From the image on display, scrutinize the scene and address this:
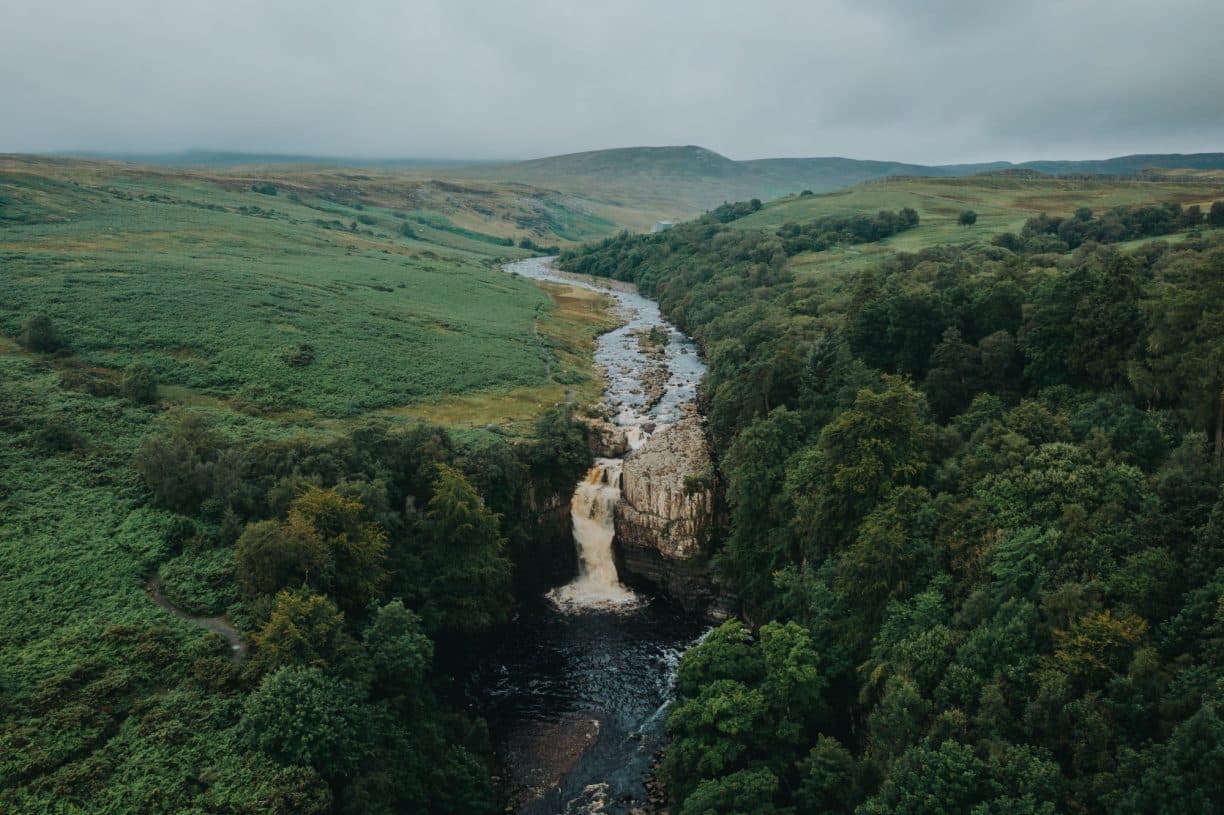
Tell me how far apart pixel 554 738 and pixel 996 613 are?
26.5m

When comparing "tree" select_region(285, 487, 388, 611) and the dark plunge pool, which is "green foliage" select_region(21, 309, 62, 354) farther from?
the dark plunge pool

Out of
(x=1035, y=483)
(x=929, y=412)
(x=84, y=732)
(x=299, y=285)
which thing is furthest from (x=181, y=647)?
(x=299, y=285)

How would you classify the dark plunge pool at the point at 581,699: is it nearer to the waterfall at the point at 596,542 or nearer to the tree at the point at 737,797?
the waterfall at the point at 596,542

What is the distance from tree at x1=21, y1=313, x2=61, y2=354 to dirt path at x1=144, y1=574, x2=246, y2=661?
150 ft

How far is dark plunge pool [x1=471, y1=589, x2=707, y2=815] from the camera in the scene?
39.5m

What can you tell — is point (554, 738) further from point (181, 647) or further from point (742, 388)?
point (742, 388)

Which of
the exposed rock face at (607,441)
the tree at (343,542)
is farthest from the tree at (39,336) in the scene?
the exposed rock face at (607,441)

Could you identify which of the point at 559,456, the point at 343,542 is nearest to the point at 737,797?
the point at 343,542

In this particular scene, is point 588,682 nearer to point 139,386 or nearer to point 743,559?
point 743,559

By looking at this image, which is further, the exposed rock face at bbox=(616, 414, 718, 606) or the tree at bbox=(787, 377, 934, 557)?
the exposed rock face at bbox=(616, 414, 718, 606)

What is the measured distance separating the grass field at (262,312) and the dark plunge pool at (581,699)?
36005 mm

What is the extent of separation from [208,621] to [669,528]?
114 ft

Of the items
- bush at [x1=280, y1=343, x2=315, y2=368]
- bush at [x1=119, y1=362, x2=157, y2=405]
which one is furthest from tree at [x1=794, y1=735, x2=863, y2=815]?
bush at [x1=280, y1=343, x2=315, y2=368]

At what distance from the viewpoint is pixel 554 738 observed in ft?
141
